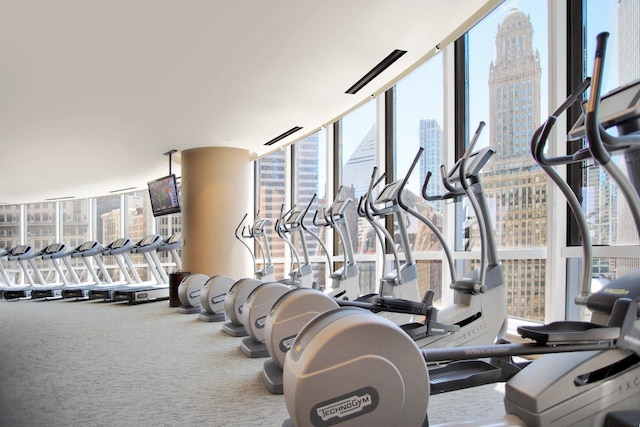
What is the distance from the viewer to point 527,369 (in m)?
2.05

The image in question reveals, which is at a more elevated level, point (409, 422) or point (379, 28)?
point (379, 28)

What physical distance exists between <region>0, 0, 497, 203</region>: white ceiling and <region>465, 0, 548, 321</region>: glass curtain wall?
0.82 meters

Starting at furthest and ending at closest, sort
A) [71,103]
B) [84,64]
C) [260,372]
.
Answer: [71,103]
[84,64]
[260,372]

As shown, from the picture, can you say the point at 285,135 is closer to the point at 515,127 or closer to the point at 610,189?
the point at 515,127

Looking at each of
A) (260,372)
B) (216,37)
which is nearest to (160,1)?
(216,37)

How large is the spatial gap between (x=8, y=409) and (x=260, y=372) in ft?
4.97

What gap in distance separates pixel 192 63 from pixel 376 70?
189 centimetres

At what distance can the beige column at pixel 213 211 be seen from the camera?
8516 mm

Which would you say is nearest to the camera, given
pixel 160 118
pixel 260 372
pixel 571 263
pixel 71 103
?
pixel 260 372

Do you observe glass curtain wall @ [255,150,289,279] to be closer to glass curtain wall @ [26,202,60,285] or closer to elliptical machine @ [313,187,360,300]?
elliptical machine @ [313,187,360,300]

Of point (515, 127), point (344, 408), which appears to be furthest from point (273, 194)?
point (344, 408)

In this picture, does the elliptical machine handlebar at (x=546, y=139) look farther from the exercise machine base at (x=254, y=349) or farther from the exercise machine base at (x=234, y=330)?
the exercise machine base at (x=234, y=330)

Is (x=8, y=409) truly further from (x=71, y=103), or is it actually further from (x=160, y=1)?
(x=71, y=103)

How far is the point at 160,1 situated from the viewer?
3.52 metres
